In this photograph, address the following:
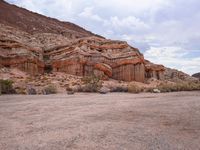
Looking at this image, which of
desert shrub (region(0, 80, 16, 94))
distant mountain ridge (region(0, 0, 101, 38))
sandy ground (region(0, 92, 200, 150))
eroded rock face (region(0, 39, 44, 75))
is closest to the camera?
sandy ground (region(0, 92, 200, 150))

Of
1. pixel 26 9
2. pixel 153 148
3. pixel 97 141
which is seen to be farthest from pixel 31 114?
pixel 26 9

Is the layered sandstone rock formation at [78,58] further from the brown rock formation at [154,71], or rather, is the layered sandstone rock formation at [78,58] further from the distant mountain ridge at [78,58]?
the brown rock formation at [154,71]

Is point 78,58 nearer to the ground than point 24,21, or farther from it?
nearer to the ground

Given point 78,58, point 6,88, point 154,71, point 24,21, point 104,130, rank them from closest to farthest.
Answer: point 104,130 < point 6,88 < point 78,58 < point 154,71 < point 24,21

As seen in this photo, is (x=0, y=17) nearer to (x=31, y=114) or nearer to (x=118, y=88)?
(x=118, y=88)

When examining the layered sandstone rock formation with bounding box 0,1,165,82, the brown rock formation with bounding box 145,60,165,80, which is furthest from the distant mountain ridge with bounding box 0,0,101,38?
the brown rock formation with bounding box 145,60,165,80

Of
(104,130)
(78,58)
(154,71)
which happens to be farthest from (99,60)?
(104,130)

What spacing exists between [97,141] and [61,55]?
2114cm

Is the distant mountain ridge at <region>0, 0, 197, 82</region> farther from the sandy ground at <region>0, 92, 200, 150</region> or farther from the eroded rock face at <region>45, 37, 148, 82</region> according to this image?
the sandy ground at <region>0, 92, 200, 150</region>

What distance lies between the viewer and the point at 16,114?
24.6 feet

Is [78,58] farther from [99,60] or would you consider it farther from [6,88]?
[6,88]

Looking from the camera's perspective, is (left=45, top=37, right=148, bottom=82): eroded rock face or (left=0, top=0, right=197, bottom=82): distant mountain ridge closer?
(left=0, top=0, right=197, bottom=82): distant mountain ridge

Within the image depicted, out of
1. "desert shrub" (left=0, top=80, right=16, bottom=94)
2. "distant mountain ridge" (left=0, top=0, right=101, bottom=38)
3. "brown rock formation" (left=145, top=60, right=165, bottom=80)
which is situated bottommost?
"desert shrub" (left=0, top=80, right=16, bottom=94)

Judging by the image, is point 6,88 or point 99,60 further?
point 99,60
